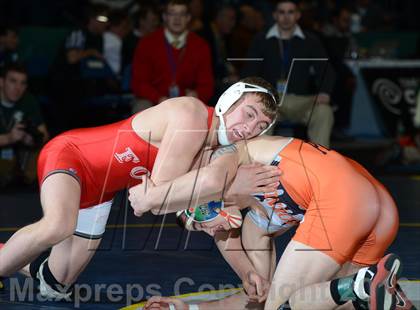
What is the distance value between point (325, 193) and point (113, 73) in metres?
7.03

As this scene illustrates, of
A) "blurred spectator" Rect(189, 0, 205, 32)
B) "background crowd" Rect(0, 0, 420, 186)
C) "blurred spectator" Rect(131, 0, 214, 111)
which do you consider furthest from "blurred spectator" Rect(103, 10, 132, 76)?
"blurred spectator" Rect(131, 0, 214, 111)

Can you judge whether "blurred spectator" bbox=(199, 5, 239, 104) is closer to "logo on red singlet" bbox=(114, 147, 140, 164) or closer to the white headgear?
"logo on red singlet" bbox=(114, 147, 140, 164)

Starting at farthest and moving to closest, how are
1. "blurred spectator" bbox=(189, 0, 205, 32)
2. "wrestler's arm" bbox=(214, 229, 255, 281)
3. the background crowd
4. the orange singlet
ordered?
"blurred spectator" bbox=(189, 0, 205, 32), the background crowd, "wrestler's arm" bbox=(214, 229, 255, 281), the orange singlet

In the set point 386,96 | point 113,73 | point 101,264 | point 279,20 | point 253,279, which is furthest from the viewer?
point 386,96

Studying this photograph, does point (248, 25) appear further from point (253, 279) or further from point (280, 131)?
point (253, 279)

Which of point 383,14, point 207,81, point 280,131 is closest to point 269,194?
point 207,81

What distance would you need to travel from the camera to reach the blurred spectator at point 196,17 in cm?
1257

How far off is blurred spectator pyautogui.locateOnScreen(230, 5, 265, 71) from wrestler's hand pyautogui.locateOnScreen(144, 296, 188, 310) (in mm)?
7336

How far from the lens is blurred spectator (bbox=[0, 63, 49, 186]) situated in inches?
395

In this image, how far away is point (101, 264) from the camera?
6918 mm

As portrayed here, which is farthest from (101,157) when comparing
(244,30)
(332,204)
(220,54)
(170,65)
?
(244,30)

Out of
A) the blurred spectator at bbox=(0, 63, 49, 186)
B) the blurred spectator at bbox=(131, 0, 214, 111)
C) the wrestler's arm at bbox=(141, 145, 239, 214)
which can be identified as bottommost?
the blurred spectator at bbox=(0, 63, 49, 186)

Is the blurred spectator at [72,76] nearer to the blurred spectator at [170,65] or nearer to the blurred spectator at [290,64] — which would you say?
the blurred spectator at [170,65]

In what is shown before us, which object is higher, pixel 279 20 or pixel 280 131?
pixel 279 20
